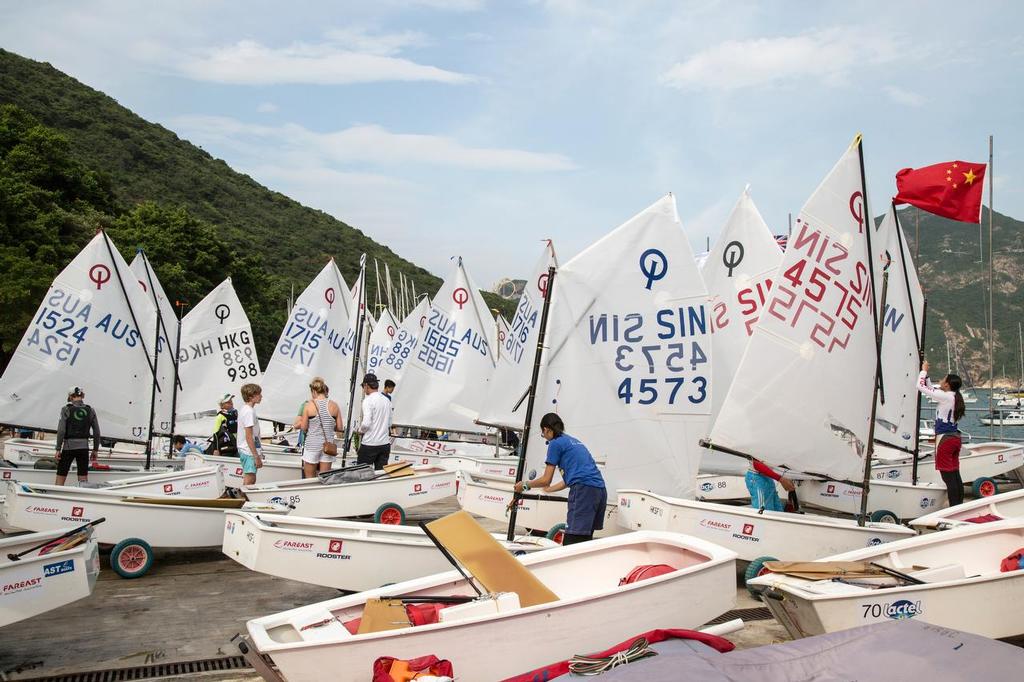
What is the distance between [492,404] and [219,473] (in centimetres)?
430

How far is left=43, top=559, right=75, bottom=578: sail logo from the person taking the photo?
588 cm

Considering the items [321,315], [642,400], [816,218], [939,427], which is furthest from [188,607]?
[321,315]

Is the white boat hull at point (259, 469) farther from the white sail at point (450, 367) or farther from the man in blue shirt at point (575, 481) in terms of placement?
the man in blue shirt at point (575, 481)

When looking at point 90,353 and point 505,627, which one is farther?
point 90,353

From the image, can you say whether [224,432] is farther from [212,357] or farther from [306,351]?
[212,357]

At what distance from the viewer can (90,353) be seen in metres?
13.2

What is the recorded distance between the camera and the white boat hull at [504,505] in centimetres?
1016

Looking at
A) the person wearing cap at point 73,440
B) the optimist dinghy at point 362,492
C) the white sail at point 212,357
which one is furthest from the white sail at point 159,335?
the optimist dinghy at point 362,492

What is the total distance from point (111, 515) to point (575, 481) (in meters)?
4.78

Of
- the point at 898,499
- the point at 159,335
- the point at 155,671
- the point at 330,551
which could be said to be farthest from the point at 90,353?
the point at 898,499

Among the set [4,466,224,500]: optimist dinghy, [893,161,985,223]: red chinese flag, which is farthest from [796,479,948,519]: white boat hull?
[4,466,224,500]: optimist dinghy

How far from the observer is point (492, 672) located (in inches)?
195

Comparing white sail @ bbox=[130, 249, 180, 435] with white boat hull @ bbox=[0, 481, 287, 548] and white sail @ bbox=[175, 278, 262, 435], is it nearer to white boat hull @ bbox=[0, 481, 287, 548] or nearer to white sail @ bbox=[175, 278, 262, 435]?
white sail @ bbox=[175, 278, 262, 435]

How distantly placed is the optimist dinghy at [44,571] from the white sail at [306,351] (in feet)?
37.3
